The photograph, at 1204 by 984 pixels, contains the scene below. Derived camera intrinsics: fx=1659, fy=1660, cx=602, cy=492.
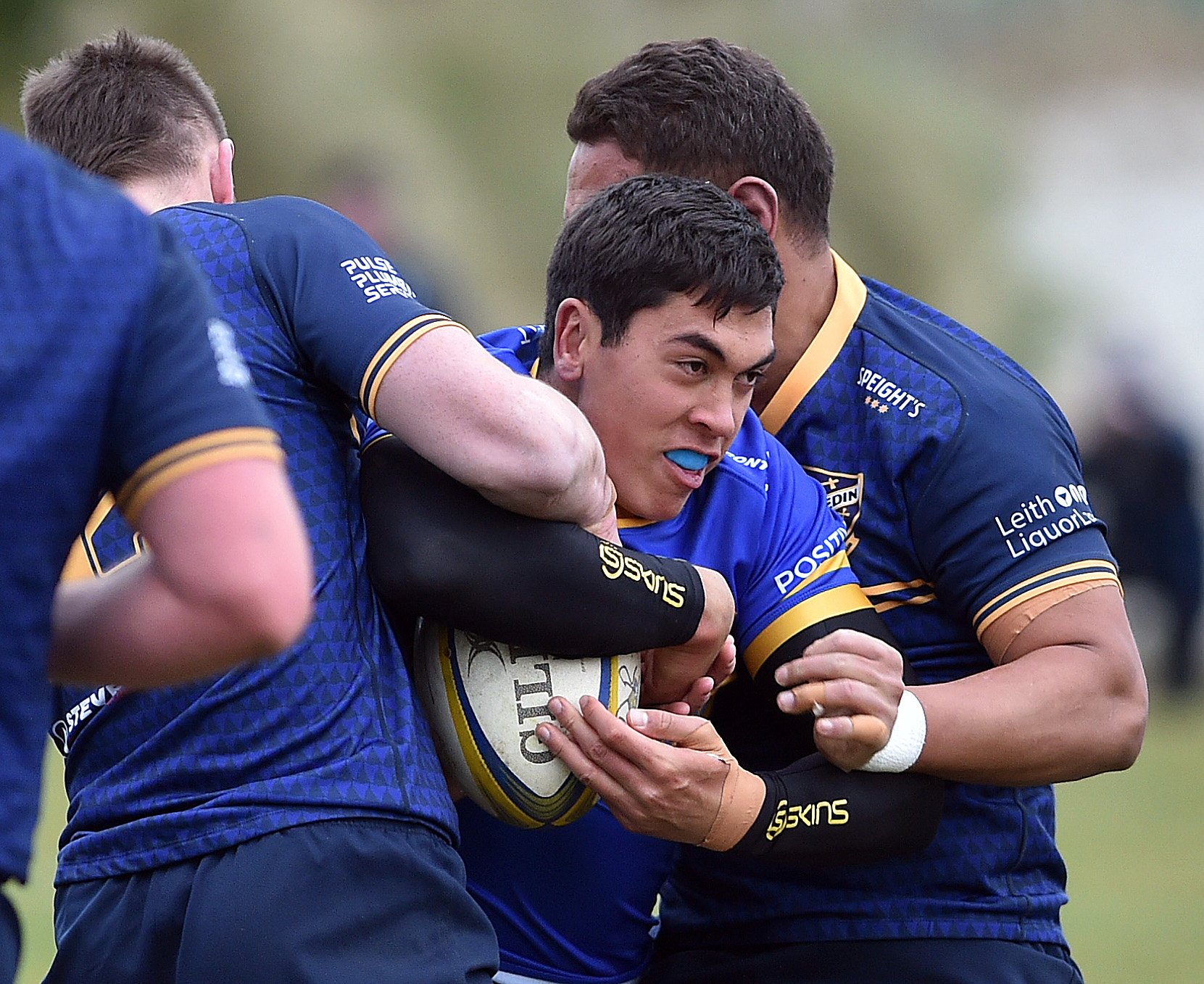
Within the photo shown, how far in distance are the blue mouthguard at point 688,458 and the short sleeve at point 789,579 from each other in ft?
0.55

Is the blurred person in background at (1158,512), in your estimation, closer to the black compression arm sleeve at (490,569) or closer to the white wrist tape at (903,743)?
A: the white wrist tape at (903,743)

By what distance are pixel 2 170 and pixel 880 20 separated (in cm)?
3562

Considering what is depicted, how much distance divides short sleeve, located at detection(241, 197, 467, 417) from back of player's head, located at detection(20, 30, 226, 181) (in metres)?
0.43

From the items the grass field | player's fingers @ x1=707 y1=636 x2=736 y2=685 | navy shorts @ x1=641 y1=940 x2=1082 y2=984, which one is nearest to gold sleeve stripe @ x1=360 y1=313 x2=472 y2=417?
player's fingers @ x1=707 y1=636 x2=736 y2=685

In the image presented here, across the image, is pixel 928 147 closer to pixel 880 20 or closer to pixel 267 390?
pixel 880 20

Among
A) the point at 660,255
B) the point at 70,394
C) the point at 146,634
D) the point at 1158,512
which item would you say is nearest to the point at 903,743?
the point at 660,255

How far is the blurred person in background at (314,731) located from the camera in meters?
2.49

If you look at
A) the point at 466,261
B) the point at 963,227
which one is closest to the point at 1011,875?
the point at 466,261

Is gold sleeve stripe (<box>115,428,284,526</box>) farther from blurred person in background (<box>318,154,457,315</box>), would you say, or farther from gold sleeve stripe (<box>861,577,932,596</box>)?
blurred person in background (<box>318,154,457,315</box>)

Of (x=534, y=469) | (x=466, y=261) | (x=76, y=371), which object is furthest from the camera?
(x=466, y=261)

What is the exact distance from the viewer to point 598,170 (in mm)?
3691

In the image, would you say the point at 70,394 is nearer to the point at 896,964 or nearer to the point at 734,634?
the point at 734,634

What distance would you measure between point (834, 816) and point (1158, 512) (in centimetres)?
1247

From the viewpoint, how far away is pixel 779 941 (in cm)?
339
